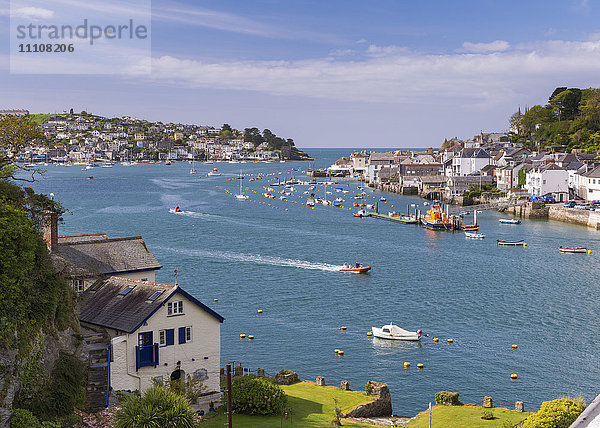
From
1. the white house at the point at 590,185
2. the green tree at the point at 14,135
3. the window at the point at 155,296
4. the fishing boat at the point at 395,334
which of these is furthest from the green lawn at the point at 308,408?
the white house at the point at 590,185

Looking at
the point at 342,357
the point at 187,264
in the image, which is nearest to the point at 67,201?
the point at 187,264

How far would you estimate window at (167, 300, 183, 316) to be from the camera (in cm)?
2831

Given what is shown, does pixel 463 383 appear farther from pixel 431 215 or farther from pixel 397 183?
pixel 397 183

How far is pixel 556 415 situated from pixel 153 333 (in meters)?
16.2

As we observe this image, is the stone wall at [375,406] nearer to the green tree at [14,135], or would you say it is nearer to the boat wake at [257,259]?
the green tree at [14,135]

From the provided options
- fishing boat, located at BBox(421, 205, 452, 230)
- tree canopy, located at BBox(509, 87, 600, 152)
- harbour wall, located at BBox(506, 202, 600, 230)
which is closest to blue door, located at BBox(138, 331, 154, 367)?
fishing boat, located at BBox(421, 205, 452, 230)

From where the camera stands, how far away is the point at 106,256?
1357 inches

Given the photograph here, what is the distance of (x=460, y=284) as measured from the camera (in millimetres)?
60500

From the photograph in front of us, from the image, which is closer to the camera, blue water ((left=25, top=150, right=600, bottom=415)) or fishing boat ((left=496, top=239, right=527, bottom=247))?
blue water ((left=25, top=150, right=600, bottom=415))

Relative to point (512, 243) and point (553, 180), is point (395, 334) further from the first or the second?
point (553, 180)

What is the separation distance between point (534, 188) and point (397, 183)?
51285mm

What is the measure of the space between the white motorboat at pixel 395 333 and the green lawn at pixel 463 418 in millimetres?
12690

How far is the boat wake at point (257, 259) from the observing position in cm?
6681

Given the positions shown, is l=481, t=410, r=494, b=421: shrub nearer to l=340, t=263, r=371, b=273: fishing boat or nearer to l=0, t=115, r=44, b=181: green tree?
l=0, t=115, r=44, b=181: green tree
